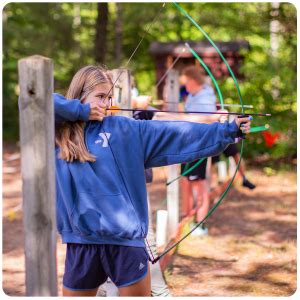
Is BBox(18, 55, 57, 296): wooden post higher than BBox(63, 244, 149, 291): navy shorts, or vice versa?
BBox(18, 55, 57, 296): wooden post

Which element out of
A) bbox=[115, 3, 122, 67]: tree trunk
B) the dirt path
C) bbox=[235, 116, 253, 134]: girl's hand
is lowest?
the dirt path

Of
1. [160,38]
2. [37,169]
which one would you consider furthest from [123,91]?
[160,38]

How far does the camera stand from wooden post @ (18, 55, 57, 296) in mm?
2096

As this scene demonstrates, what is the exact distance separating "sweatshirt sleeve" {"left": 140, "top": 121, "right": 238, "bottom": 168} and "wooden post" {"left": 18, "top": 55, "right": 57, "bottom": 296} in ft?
2.29

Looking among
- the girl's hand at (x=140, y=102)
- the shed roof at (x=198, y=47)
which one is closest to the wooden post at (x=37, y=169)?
the girl's hand at (x=140, y=102)

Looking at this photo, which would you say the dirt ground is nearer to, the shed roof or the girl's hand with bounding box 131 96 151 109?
the girl's hand with bounding box 131 96 151 109

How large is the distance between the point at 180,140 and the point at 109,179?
0.35 metres

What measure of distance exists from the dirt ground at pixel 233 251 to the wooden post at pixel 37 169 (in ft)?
7.41

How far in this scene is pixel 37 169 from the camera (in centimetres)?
212

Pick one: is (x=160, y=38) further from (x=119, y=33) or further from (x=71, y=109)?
(x=71, y=109)

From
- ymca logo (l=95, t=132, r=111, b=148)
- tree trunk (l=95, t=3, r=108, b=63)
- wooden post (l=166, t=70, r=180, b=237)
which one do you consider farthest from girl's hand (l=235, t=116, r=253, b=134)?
tree trunk (l=95, t=3, r=108, b=63)

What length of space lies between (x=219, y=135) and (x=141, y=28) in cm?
1213

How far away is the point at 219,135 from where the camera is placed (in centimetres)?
271

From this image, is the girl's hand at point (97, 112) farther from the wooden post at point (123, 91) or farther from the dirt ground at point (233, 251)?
the dirt ground at point (233, 251)
